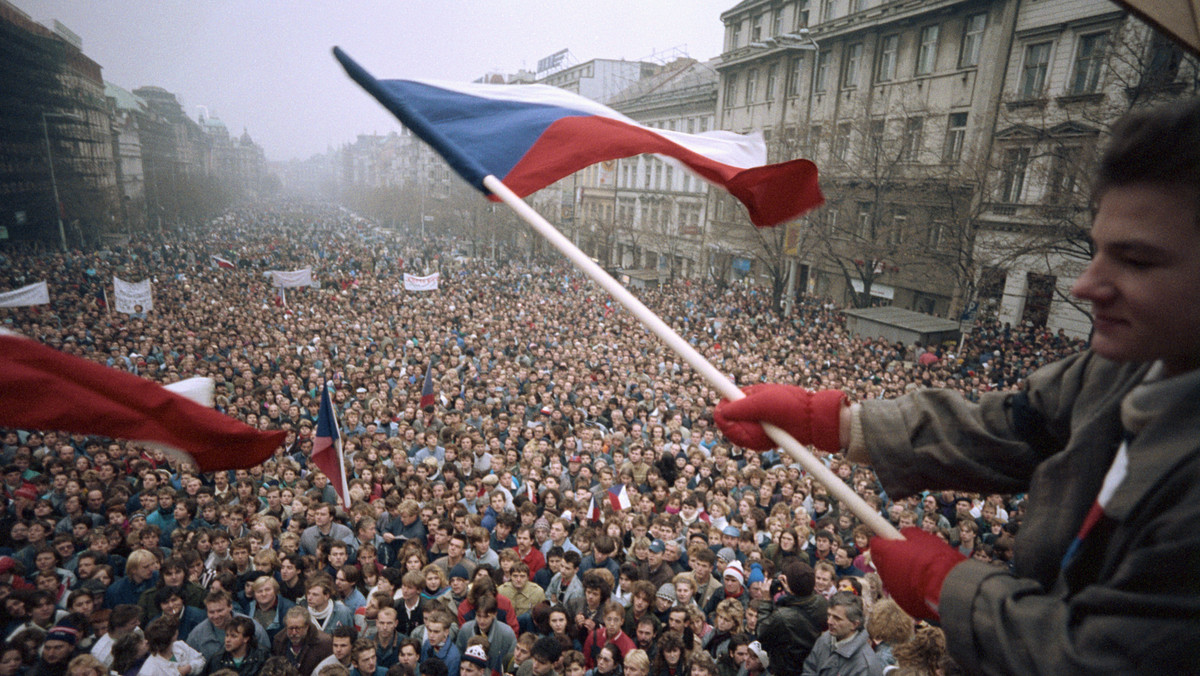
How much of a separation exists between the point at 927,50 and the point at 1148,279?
3102 centimetres

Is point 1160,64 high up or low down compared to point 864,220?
up

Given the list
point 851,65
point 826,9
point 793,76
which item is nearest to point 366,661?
point 851,65

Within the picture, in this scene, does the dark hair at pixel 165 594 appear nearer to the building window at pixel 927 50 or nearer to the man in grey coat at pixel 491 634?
the man in grey coat at pixel 491 634

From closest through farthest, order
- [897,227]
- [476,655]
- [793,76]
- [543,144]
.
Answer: [543,144]
[476,655]
[897,227]
[793,76]

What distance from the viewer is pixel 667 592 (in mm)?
5672

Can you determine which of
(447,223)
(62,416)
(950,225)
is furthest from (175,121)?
(62,416)

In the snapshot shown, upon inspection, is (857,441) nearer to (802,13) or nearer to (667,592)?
(667,592)

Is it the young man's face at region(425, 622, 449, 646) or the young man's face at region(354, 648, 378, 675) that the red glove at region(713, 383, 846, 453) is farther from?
the young man's face at region(354, 648, 378, 675)

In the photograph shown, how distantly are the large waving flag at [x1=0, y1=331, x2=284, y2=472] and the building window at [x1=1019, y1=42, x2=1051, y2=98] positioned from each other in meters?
27.0

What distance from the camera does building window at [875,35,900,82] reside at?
93.0 feet

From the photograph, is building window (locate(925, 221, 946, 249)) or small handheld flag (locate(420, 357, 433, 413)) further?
building window (locate(925, 221, 946, 249))

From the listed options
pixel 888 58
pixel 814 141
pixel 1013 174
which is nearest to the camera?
pixel 1013 174

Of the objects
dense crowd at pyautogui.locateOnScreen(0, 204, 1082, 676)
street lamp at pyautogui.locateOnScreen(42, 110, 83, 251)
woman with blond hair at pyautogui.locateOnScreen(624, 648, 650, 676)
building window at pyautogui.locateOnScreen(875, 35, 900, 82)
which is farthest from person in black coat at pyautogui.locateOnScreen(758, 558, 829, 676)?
street lamp at pyautogui.locateOnScreen(42, 110, 83, 251)

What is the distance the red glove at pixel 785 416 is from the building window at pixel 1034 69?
1032 inches
